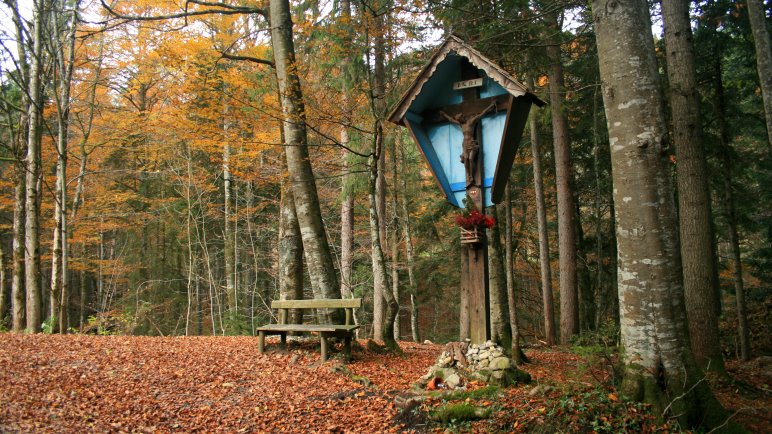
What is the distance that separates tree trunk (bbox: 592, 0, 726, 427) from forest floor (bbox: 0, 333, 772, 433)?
1.01 feet

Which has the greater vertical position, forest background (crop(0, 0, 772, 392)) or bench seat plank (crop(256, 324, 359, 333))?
forest background (crop(0, 0, 772, 392))

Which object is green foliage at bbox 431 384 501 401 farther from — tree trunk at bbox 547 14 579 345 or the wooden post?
tree trunk at bbox 547 14 579 345

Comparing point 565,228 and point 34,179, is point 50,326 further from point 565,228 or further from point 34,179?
point 565,228

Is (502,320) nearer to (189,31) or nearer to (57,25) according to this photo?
(57,25)

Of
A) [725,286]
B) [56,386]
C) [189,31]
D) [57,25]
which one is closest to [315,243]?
[56,386]

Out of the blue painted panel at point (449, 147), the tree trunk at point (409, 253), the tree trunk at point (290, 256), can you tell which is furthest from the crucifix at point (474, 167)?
the tree trunk at point (409, 253)

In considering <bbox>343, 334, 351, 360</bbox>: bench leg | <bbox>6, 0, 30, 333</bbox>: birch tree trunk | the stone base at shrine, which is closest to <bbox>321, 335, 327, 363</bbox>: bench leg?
<bbox>343, 334, 351, 360</bbox>: bench leg

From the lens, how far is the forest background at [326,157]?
8.88 m

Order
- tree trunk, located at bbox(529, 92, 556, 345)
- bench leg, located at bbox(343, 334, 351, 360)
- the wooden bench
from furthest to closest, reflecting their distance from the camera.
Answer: tree trunk, located at bbox(529, 92, 556, 345) → bench leg, located at bbox(343, 334, 351, 360) → the wooden bench

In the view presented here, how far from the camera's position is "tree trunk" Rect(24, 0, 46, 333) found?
1034 cm

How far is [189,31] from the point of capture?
14586 mm

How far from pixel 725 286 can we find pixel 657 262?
612 inches

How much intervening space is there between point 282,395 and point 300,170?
4.04 m

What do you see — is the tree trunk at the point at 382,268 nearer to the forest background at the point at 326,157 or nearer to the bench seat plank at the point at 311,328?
the forest background at the point at 326,157
